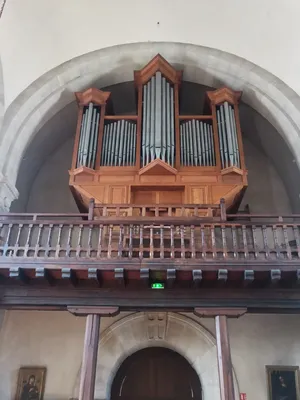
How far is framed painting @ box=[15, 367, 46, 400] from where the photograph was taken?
22.4 ft

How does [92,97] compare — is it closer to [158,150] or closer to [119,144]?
[119,144]

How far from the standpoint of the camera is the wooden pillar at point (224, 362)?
16.5 ft

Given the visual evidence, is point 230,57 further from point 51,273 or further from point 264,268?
point 51,273

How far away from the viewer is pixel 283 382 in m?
6.86

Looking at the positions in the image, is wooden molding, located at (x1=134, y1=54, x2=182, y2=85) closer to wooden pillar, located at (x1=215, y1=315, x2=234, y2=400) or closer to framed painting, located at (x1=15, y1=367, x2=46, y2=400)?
wooden pillar, located at (x1=215, y1=315, x2=234, y2=400)

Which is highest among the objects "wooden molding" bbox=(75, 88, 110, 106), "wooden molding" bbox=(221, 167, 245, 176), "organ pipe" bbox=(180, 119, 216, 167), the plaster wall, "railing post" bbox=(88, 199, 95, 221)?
"wooden molding" bbox=(75, 88, 110, 106)

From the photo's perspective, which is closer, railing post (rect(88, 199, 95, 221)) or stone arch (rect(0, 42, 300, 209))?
railing post (rect(88, 199, 95, 221))

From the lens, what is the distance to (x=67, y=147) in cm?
945

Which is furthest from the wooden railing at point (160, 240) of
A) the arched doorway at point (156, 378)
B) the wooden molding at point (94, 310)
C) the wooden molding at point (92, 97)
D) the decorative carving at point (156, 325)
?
the wooden molding at point (92, 97)

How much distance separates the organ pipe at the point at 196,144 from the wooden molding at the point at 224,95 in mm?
632

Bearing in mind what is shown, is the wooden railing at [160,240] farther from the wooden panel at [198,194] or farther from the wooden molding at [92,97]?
the wooden molding at [92,97]

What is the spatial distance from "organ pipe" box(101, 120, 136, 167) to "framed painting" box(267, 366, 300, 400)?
4442mm

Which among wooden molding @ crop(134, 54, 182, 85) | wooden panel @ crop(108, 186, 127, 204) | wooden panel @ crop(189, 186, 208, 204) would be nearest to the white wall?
wooden molding @ crop(134, 54, 182, 85)

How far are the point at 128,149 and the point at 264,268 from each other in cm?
356
